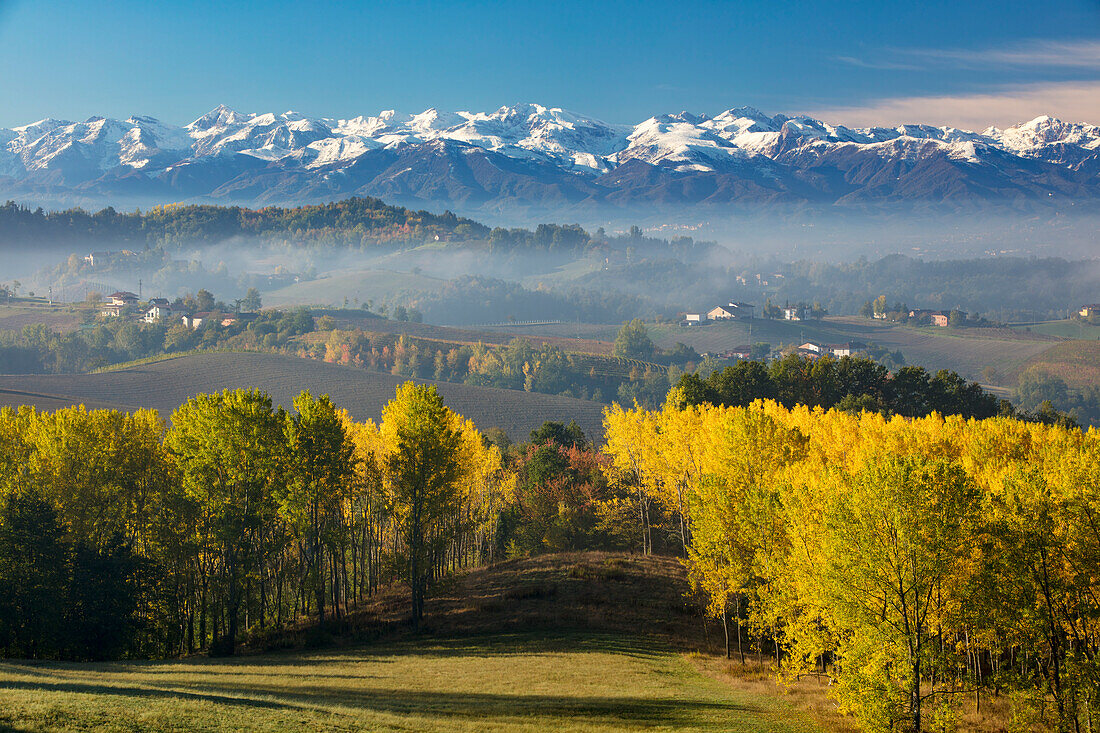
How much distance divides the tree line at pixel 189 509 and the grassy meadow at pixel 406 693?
953 centimetres

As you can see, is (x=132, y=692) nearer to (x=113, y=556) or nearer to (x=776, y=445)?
(x=113, y=556)

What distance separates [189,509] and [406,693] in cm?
3135

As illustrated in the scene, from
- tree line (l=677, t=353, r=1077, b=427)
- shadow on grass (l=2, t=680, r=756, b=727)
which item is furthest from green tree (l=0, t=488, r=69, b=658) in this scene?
tree line (l=677, t=353, r=1077, b=427)

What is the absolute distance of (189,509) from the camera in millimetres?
61844

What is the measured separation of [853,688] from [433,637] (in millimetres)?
31237

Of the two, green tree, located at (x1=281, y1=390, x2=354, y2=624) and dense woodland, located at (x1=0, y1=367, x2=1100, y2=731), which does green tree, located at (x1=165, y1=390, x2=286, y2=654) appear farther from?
green tree, located at (x1=281, y1=390, x2=354, y2=624)

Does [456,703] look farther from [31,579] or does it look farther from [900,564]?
[31,579]

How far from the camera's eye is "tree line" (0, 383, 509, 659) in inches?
2099

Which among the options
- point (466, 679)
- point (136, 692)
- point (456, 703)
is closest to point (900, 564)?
point (456, 703)

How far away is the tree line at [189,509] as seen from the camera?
175 feet

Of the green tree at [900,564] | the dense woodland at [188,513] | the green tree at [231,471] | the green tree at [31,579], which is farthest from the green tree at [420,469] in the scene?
the green tree at [900,564]

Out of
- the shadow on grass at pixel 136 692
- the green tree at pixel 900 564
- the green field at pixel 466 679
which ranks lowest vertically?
the green field at pixel 466 679

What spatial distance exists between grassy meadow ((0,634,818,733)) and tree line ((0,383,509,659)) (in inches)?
375

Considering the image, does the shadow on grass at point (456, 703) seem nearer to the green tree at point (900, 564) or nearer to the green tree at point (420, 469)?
the green tree at point (900, 564)
